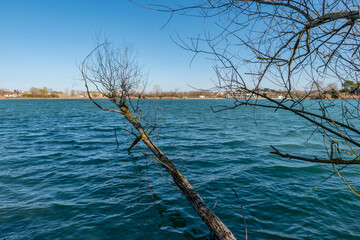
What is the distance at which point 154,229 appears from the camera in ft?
16.9

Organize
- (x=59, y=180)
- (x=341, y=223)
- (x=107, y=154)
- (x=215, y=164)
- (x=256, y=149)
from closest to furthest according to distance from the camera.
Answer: (x=341, y=223) → (x=59, y=180) → (x=215, y=164) → (x=107, y=154) → (x=256, y=149)

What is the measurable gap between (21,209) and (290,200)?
7.80m

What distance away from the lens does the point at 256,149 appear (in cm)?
1303

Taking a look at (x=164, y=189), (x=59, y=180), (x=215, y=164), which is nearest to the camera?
(x=164, y=189)

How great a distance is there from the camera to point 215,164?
10070 mm

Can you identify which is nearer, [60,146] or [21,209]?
[21,209]

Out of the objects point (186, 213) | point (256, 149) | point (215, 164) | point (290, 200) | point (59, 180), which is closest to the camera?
point (186, 213)

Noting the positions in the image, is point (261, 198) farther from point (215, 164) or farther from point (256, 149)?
point (256, 149)

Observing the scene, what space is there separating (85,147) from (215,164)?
326 inches

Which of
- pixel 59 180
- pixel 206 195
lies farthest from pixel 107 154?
pixel 206 195

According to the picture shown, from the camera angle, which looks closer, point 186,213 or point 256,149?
point 186,213

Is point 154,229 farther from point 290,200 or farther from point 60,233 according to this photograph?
point 290,200

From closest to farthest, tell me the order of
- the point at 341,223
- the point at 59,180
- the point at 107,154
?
the point at 341,223 < the point at 59,180 < the point at 107,154

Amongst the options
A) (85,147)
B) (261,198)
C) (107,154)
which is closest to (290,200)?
(261,198)
